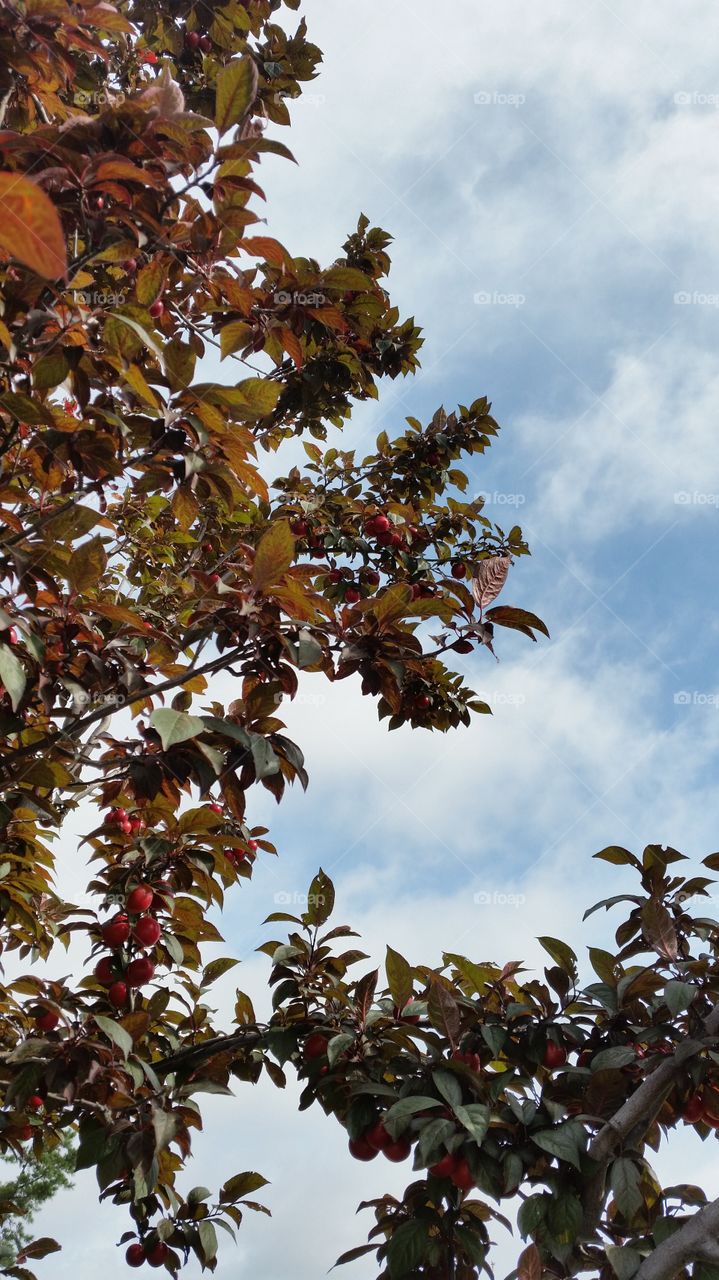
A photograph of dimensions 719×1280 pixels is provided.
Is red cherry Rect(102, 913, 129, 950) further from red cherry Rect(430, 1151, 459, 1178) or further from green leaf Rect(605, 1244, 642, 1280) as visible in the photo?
green leaf Rect(605, 1244, 642, 1280)

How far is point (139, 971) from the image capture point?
7.31ft

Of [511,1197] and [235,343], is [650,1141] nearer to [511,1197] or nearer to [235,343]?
[511,1197]

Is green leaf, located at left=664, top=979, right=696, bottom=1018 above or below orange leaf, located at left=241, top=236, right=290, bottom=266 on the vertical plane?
below

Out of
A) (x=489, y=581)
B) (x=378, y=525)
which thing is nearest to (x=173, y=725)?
(x=489, y=581)

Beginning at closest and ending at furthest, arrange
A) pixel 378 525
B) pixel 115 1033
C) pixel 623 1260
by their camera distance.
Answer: pixel 623 1260
pixel 115 1033
pixel 378 525

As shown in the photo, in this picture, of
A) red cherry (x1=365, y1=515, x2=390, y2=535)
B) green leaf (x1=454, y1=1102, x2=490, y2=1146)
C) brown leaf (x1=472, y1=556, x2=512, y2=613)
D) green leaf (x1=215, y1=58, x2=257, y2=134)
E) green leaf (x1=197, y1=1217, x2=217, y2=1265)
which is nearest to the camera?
green leaf (x1=215, y1=58, x2=257, y2=134)

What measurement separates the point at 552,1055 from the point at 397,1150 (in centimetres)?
45

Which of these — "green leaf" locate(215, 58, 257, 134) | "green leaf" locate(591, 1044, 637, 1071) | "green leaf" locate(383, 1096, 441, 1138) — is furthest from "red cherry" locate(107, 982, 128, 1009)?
"green leaf" locate(215, 58, 257, 134)

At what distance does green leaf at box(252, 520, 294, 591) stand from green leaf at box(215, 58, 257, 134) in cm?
76

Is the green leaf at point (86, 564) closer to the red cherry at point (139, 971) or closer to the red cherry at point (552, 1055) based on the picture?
the red cherry at point (139, 971)

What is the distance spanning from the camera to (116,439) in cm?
171

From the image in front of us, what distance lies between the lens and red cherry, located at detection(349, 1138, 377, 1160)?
2051 mm

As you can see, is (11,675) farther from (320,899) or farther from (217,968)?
(217,968)

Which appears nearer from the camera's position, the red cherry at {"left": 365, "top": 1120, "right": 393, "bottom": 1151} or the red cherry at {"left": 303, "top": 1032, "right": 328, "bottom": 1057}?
the red cherry at {"left": 365, "top": 1120, "right": 393, "bottom": 1151}
